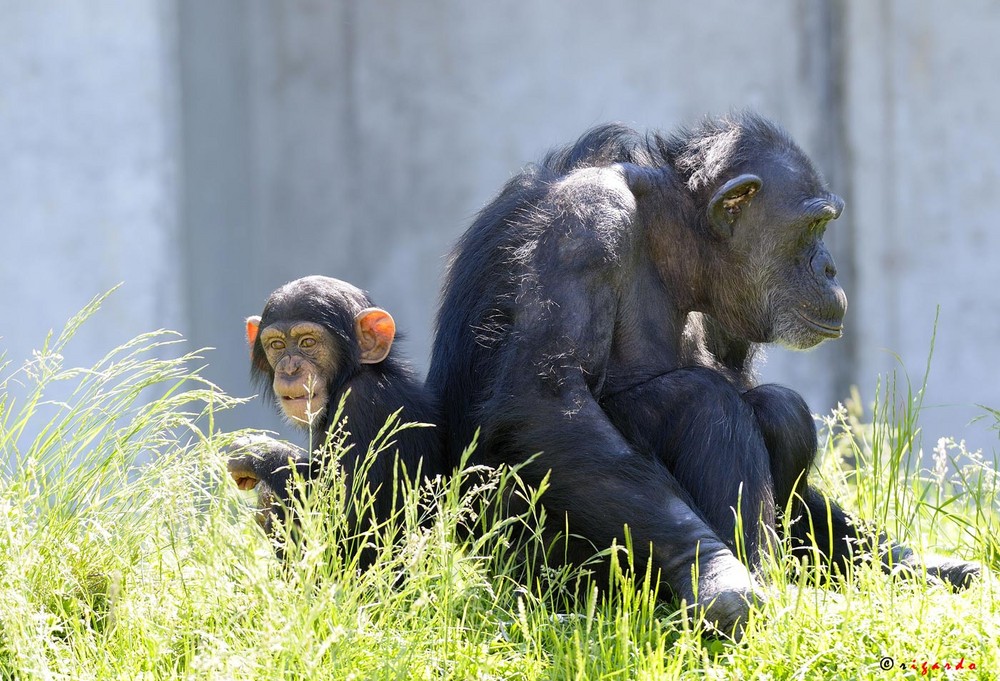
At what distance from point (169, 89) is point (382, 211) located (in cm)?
223

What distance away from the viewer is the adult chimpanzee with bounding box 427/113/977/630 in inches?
145

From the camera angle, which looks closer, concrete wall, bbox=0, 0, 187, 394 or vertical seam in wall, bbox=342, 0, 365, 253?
concrete wall, bbox=0, 0, 187, 394

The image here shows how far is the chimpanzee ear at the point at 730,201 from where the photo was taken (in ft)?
14.0

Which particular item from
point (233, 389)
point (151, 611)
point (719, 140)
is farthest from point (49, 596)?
point (233, 389)

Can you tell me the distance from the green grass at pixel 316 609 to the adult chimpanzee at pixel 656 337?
22cm

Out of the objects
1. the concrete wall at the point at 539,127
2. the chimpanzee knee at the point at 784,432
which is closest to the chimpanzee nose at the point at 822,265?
the chimpanzee knee at the point at 784,432

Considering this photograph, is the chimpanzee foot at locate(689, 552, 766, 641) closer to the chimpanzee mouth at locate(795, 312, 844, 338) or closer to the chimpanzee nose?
the chimpanzee mouth at locate(795, 312, 844, 338)

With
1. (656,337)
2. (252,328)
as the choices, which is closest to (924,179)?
(656,337)

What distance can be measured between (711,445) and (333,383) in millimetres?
1280

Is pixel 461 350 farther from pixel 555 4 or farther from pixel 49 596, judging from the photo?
pixel 555 4

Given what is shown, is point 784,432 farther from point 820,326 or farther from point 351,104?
point 351,104

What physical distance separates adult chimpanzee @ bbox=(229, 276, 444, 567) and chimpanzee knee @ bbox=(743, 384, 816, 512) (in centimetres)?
103

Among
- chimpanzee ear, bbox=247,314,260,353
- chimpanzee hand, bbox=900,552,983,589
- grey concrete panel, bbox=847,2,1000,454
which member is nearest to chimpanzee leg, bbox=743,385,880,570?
chimpanzee hand, bbox=900,552,983,589

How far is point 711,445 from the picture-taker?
12.4 ft
